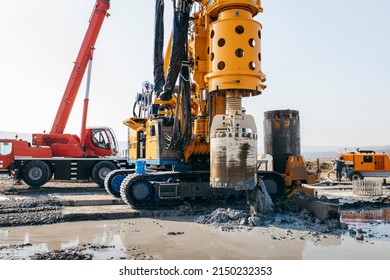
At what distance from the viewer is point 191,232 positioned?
26.0ft

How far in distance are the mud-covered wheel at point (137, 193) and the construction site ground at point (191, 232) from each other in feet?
1.00

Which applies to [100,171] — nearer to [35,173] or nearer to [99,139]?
[99,139]

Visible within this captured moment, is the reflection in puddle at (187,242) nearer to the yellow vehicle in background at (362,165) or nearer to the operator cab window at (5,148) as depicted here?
the operator cab window at (5,148)

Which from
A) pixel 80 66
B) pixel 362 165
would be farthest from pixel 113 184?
pixel 362 165

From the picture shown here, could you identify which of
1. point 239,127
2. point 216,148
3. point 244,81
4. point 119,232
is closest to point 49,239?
point 119,232

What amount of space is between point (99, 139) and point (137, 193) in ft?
30.6

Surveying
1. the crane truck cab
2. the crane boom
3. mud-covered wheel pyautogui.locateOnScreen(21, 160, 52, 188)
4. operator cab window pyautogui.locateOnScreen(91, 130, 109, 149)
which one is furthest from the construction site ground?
the crane boom

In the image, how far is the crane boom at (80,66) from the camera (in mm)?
18500

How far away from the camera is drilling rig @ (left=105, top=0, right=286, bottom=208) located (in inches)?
313

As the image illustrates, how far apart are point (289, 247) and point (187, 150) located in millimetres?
4503

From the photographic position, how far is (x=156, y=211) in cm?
994

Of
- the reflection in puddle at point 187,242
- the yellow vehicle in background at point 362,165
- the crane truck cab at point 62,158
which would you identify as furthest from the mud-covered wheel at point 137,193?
the yellow vehicle in background at point 362,165

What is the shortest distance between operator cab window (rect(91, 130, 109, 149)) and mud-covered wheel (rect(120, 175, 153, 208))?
29.4ft

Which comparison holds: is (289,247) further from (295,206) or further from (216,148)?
(295,206)
